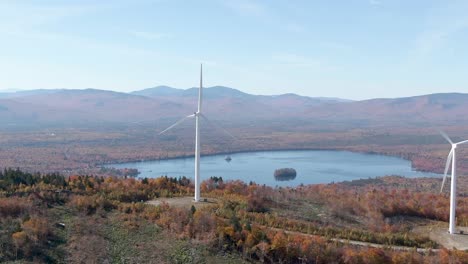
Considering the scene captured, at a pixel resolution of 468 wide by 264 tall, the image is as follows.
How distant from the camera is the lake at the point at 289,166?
90969 mm

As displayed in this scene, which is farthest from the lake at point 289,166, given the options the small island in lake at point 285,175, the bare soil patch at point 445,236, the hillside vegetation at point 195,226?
the bare soil patch at point 445,236

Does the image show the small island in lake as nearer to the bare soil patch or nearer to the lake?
the lake

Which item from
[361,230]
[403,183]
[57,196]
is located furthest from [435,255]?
[403,183]

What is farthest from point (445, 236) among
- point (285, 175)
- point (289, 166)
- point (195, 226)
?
point (289, 166)

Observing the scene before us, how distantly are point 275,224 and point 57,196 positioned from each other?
1371 centimetres

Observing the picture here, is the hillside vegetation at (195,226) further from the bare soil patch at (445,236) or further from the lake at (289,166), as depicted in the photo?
the lake at (289,166)

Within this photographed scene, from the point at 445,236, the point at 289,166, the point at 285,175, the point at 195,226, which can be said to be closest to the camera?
the point at 195,226

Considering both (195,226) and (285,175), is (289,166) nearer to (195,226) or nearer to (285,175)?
(285,175)

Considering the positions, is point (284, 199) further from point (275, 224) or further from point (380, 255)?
point (380, 255)

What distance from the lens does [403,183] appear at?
81188 mm

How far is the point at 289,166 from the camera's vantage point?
357ft

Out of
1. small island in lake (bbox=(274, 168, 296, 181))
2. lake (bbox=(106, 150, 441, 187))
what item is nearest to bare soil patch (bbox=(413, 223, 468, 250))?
lake (bbox=(106, 150, 441, 187))

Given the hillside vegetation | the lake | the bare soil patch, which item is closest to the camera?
the hillside vegetation

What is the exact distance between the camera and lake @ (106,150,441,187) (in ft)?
298
